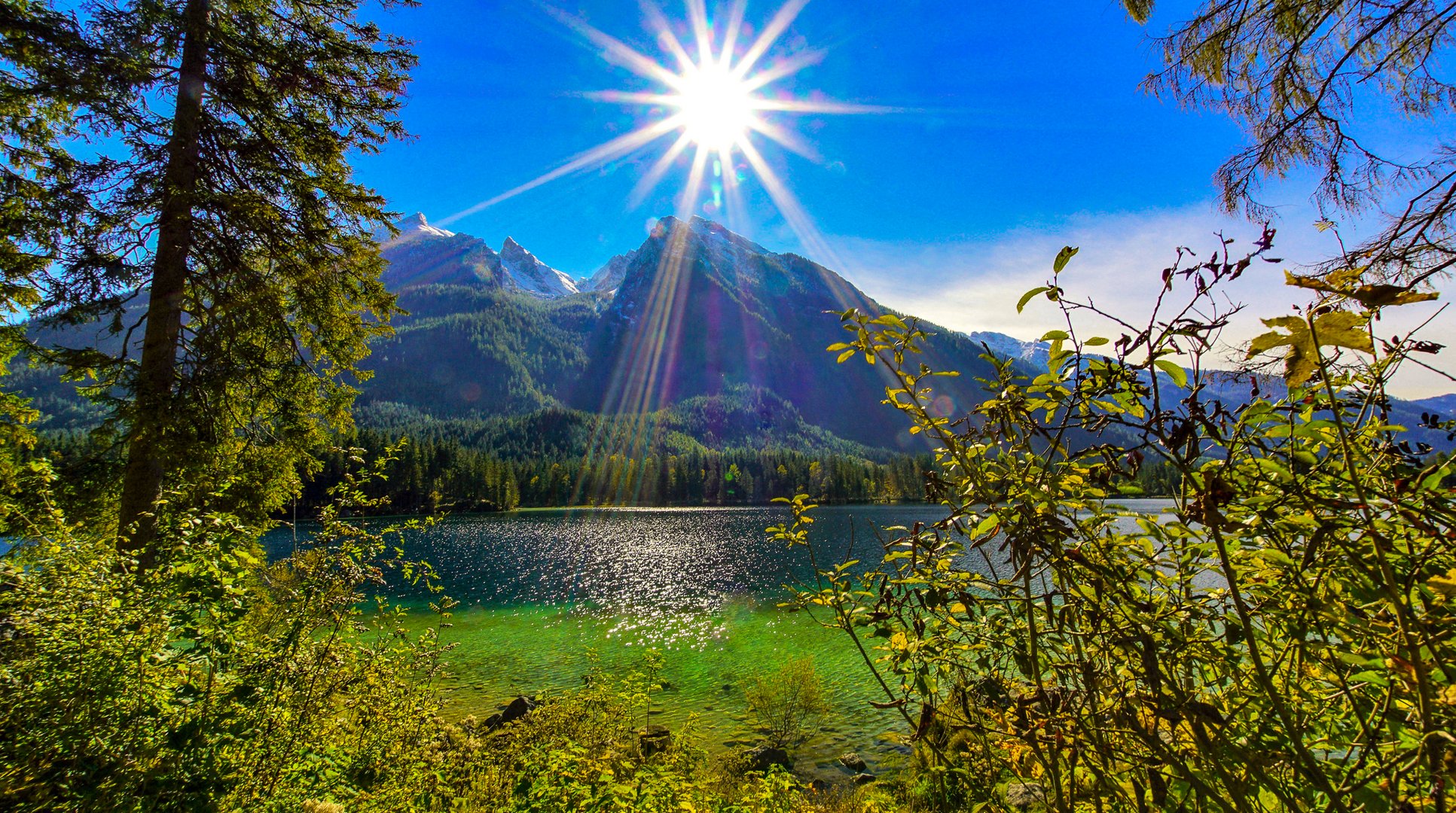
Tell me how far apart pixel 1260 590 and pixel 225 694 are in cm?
424

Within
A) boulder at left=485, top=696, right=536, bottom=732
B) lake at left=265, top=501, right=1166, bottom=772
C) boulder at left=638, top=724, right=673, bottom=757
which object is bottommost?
lake at left=265, top=501, right=1166, bottom=772

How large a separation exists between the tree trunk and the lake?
6.08 metres

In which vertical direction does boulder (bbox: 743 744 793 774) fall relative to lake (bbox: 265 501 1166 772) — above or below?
above

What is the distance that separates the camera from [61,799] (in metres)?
2.22

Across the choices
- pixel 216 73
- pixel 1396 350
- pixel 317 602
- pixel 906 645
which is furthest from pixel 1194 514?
pixel 216 73

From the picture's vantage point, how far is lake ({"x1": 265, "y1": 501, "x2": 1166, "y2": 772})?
38.2 feet

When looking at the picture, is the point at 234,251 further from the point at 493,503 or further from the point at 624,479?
the point at 624,479

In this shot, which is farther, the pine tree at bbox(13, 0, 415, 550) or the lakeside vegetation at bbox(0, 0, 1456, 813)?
the pine tree at bbox(13, 0, 415, 550)

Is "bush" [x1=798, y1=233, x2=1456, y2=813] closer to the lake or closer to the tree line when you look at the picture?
the lake

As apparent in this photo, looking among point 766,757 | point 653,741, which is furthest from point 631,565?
point 653,741

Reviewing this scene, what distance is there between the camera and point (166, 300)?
19.4ft

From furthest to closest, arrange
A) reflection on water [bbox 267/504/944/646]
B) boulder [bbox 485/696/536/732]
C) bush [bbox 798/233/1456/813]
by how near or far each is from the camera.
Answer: reflection on water [bbox 267/504/944/646] < boulder [bbox 485/696/536/732] < bush [bbox 798/233/1456/813]

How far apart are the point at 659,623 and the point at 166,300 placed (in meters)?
16.5

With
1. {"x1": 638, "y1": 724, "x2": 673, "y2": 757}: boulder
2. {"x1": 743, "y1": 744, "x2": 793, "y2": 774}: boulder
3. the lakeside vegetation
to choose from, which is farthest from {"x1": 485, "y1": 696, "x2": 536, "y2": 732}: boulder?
{"x1": 743, "y1": 744, "x2": 793, "y2": 774}: boulder
